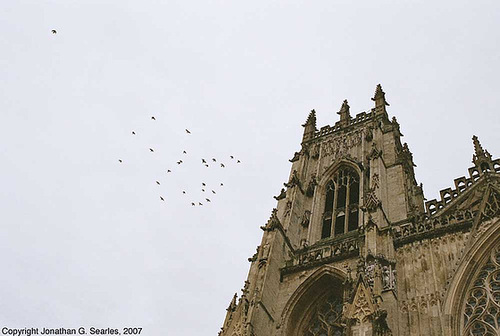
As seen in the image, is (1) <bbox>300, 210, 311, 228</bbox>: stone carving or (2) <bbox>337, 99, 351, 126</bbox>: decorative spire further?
(2) <bbox>337, 99, 351, 126</bbox>: decorative spire

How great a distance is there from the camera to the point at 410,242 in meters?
16.1

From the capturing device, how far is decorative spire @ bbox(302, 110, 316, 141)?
28317mm

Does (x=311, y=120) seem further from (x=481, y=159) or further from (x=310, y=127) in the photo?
(x=481, y=159)

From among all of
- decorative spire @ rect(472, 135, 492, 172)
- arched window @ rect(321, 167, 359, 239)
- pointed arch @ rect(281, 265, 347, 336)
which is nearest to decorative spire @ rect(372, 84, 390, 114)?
arched window @ rect(321, 167, 359, 239)

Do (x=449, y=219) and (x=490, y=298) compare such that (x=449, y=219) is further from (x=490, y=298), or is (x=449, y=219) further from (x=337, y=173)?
(x=337, y=173)

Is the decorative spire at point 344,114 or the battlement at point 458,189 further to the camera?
the decorative spire at point 344,114

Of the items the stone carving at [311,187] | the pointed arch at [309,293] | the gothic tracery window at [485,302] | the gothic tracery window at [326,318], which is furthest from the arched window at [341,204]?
the gothic tracery window at [485,302]

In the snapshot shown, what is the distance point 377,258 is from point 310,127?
1528 cm

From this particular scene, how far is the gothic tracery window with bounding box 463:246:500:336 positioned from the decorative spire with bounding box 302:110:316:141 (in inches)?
581

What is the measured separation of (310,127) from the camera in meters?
29.3

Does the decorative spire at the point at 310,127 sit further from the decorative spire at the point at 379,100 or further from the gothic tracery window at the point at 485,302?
the gothic tracery window at the point at 485,302

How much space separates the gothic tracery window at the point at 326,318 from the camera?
619 inches

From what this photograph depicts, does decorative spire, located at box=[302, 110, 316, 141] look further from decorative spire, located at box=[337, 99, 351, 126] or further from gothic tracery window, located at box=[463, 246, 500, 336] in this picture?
gothic tracery window, located at box=[463, 246, 500, 336]

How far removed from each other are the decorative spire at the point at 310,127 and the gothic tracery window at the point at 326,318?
12727mm
